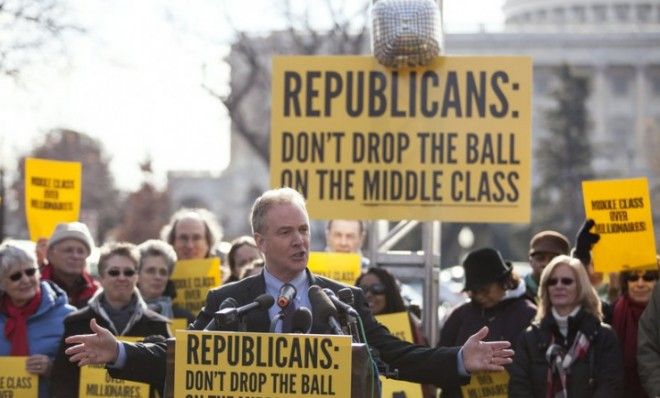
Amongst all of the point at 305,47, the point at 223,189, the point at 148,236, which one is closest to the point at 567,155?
the point at 148,236

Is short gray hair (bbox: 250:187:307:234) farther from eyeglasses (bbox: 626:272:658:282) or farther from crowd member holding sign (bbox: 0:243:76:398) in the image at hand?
eyeglasses (bbox: 626:272:658:282)

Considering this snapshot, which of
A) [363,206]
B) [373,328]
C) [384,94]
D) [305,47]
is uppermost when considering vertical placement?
[305,47]

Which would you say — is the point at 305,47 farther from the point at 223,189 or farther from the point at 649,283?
the point at 223,189

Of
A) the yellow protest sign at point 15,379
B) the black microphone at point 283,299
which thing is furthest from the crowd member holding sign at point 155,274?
the black microphone at point 283,299

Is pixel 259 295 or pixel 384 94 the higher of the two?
pixel 384 94

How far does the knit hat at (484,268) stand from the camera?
367 inches

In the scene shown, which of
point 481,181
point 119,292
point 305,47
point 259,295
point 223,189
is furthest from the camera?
point 223,189

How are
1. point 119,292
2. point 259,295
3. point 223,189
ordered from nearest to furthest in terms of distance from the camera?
point 259,295, point 119,292, point 223,189

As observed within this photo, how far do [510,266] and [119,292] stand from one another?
7.98 feet

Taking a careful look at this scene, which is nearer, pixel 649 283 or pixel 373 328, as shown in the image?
pixel 373 328

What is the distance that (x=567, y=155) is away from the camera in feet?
222

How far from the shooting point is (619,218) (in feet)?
32.6

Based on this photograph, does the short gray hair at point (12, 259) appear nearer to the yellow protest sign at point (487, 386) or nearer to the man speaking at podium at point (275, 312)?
the yellow protest sign at point (487, 386)

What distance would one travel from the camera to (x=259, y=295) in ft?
19.1
